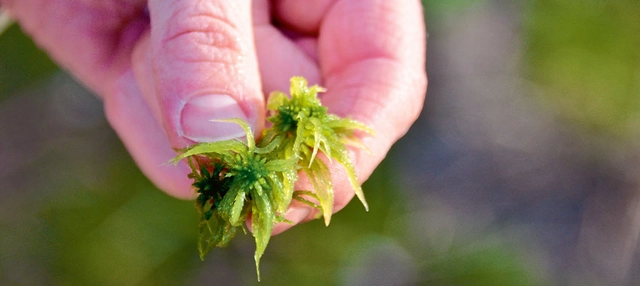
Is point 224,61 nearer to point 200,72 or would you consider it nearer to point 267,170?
point 200,72

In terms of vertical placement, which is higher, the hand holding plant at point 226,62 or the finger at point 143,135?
the hand holding plant at point 226,62

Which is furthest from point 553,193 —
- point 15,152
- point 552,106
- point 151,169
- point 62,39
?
point 15,152

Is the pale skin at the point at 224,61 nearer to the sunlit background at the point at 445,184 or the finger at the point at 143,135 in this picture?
the finger at the point at 143,135

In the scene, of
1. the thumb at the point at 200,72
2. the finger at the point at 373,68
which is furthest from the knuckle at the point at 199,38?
the finger at the point at 373,68

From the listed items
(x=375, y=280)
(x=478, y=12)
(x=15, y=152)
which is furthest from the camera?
(x=478, y=12)

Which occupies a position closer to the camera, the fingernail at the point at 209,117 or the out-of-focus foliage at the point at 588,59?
the fingernail at the point at 209,117

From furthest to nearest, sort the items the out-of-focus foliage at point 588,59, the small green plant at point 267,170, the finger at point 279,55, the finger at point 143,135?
the out-of-focus foliage at point 588,59 < the finger at point 279,55 < the finger at point 143,135 < the small green plant at point 267,170

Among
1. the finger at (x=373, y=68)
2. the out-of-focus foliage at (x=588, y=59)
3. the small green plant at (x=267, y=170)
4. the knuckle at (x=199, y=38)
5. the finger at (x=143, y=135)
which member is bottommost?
the out-of-focus foliage at (x=588, y=59)

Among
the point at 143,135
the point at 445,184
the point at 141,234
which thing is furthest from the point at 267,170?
the point at 445,184

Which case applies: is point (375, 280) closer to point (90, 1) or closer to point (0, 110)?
point (90, 1)
